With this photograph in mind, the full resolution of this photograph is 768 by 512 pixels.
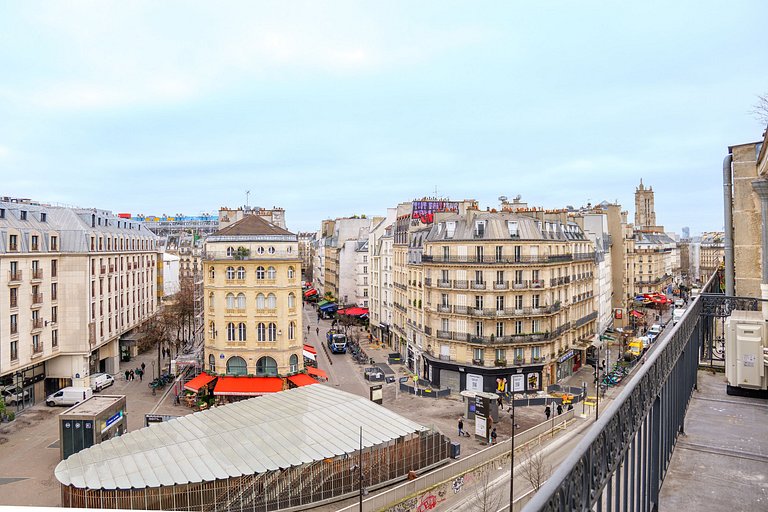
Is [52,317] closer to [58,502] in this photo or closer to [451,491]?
[58,502]

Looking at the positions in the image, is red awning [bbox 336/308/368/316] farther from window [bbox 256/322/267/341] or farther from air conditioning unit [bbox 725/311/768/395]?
air conditioning unit [bbox 725/311/768/395]

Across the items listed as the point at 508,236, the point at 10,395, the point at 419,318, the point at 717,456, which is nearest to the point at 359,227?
the point at 419,318

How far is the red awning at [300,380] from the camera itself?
3603 cm

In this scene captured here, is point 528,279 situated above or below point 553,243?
below

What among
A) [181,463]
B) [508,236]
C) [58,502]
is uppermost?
[508,236]

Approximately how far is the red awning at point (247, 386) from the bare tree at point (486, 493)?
1588 cm

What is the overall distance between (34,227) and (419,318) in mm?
28121

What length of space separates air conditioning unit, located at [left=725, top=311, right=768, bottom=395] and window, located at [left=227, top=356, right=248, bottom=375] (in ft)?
105

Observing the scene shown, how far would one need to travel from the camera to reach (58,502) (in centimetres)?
2167

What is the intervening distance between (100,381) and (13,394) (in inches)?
246

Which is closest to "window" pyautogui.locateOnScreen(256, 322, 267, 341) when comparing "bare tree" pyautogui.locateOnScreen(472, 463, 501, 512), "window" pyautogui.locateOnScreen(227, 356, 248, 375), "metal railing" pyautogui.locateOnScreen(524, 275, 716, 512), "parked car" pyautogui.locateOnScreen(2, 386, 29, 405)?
"window" pyautogui.locateOnScreen(227, 356, 248, 375)

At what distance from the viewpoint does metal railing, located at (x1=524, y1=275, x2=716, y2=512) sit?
3.61 meters

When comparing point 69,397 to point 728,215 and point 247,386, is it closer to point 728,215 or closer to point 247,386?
point 247,386

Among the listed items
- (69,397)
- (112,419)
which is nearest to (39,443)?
(112,419)
